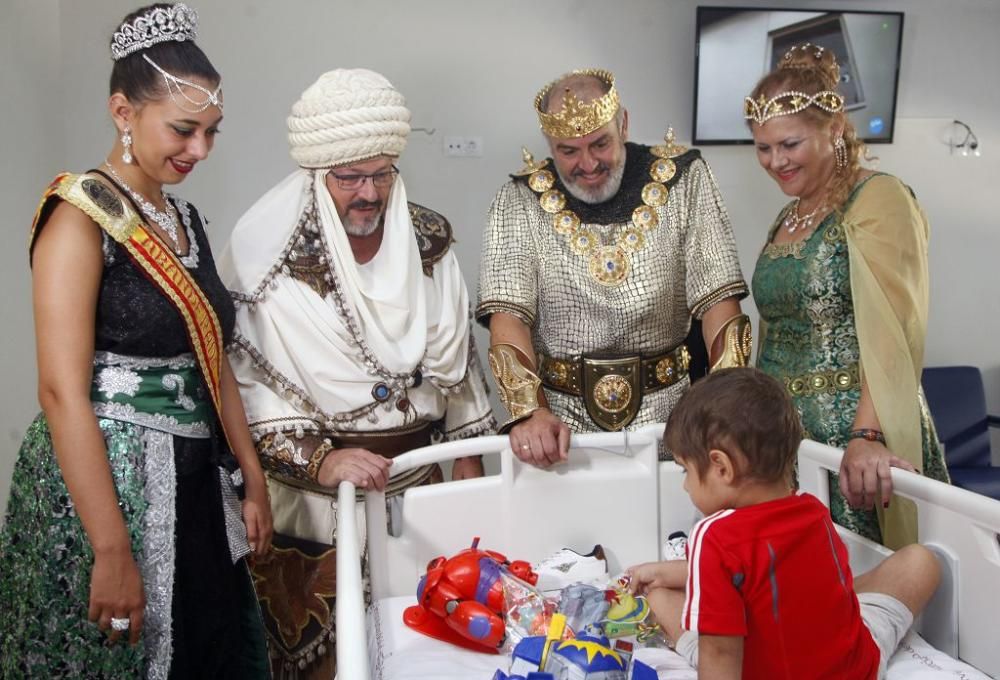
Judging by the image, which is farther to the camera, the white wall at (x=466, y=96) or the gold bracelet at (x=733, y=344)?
the white wall at (x=466, y=96)

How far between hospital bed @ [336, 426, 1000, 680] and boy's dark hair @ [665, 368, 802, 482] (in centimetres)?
38

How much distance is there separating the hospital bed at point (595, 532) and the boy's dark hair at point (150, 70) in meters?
0.83

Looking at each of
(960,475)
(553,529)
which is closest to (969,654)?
(553,529)

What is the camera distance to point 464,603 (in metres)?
1.54

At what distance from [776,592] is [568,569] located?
617 millimetres

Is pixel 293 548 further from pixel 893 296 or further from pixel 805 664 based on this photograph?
pixel 893 296

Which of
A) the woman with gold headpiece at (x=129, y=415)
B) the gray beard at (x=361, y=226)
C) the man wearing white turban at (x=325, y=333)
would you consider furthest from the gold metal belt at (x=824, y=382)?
the woman with gold headpiece at (x=129, y=415)

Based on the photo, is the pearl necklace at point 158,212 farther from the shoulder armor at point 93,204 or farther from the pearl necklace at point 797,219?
the pearl necklace at point 797,219

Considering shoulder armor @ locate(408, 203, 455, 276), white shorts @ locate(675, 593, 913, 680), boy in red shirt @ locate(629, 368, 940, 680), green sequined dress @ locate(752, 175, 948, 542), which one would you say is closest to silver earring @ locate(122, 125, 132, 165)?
shoulder armor @ locate(408, 203, 455, 276)

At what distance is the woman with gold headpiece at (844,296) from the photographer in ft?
6.10

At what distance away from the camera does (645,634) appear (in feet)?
5.16

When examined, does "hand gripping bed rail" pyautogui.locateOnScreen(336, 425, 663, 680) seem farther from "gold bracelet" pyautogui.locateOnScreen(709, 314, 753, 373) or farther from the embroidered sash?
the embroidered sash

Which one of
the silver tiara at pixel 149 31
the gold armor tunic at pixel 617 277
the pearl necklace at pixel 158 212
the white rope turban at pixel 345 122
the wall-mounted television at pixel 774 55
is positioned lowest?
the gold armor tunic at pixel 617 277

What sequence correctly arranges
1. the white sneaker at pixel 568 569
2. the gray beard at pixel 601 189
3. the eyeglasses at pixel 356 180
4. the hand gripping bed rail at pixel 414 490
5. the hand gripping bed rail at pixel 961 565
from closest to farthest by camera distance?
1. the hand gripping bed rail at pixel 414 490
2. the hand gripping bed rail at pixel 961 565
3. the white sneaker at pixel 568 569
4. the eyeglasses at pixel 356 180
5. the gray beard at pixel 601 189
